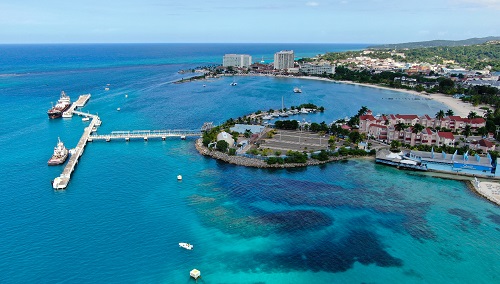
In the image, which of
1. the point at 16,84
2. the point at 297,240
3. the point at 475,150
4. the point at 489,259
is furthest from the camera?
the point at 16,84

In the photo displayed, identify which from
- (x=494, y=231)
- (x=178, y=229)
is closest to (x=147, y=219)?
(x=178, y=229)

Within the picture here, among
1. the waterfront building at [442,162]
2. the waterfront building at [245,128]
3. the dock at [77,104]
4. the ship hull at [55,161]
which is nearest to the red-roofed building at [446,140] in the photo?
the waterfront building at [442,162]

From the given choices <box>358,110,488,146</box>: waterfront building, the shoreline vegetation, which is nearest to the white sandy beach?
the shoreline vegetation

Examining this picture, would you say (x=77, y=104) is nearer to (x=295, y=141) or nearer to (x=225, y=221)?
(x=295, y=141)

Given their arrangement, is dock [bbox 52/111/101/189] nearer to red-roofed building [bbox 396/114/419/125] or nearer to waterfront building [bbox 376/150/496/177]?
waterfront building [bbox 376/150/496/177]

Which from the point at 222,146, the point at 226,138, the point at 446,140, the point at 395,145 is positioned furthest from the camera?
the point at 446,140

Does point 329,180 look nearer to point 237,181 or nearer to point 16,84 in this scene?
point 237,181

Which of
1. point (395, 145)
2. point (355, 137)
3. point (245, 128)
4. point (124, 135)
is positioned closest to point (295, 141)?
point (355, 137)
